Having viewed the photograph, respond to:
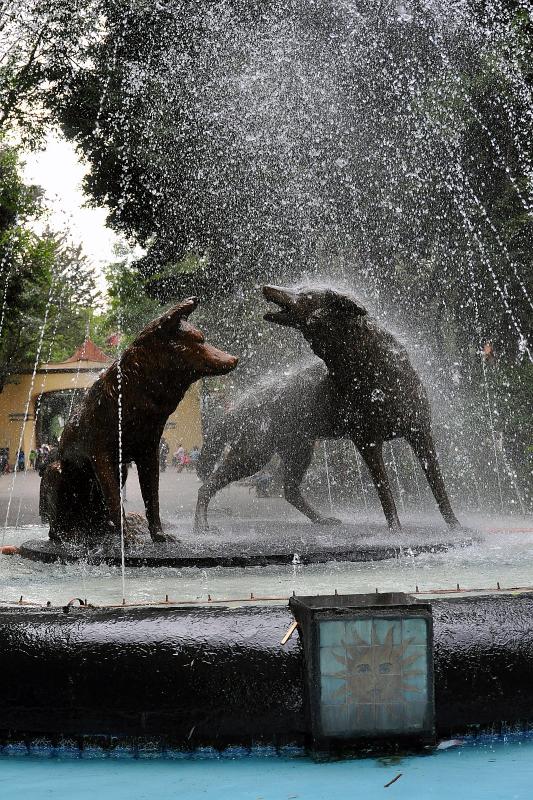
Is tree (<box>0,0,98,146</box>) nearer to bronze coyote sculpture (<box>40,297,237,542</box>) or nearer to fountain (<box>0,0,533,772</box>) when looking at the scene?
fountain (<box>0,0,533,772</box>)

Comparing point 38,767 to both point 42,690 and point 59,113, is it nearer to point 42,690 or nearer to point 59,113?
point 42,690

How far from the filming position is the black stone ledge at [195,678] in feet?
12.0

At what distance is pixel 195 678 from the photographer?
3654 millimetres

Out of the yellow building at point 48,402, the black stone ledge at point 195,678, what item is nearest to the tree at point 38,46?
the black stone ledge at point 195,678

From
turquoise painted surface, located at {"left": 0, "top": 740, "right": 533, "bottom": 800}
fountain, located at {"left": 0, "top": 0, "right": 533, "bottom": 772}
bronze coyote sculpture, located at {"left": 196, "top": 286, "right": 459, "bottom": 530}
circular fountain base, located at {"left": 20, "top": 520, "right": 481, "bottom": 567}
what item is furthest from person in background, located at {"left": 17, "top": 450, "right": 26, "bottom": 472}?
turquoise painted surface, located at {"left": 0, "top": 740, "right": 533, "bottom": 800}

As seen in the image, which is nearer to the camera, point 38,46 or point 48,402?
point 38,46

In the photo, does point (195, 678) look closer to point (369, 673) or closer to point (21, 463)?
point (369, 673)

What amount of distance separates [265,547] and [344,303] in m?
1.81

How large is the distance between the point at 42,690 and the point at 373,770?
4.32ft

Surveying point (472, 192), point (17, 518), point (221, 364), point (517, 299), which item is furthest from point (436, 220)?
point (221, 364)

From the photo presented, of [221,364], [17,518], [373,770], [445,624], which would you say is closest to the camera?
[373,770]

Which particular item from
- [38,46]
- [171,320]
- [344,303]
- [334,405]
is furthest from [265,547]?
[38,46]

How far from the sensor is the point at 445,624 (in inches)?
148

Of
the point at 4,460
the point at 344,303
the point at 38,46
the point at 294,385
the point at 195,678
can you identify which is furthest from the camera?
the point at 4,460
